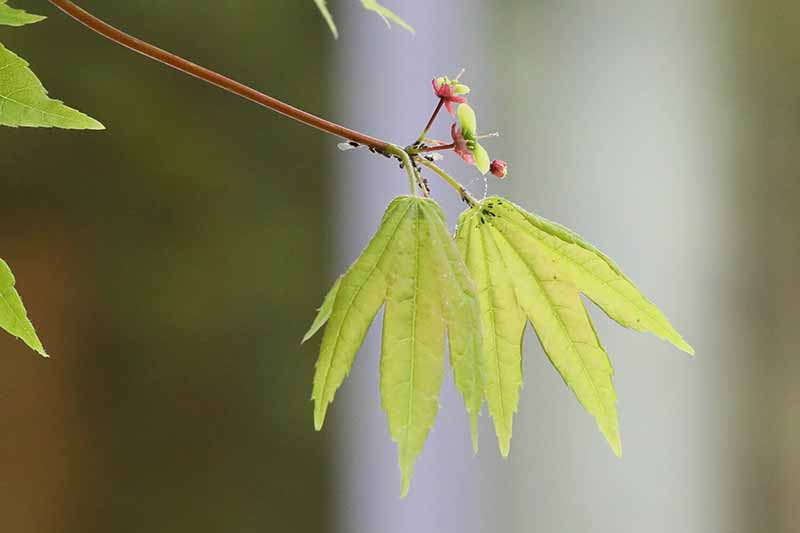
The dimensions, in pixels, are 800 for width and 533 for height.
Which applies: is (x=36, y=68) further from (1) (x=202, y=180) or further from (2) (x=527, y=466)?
Result: (2) (x=527, y=466)

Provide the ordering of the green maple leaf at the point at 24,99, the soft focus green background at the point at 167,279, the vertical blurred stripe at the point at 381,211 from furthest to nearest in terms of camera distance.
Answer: the vertical blurred stripe at the point at 381,211 → the soft focus green background at the point at 167,279 → the green maple leaf at the point at 24,99

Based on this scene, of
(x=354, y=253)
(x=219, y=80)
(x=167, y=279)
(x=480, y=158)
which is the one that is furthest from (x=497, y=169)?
(x=354, y=253)

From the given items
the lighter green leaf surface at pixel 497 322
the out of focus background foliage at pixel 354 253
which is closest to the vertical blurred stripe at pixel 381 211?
the out of focus background foliage at pixel 354 253

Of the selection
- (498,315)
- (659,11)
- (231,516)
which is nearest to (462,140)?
(498,315)

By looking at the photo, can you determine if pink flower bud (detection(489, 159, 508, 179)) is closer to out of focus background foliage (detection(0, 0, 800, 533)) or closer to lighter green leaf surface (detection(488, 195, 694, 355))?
lighter green leaf surface (detection(488, 195, 694, 355))

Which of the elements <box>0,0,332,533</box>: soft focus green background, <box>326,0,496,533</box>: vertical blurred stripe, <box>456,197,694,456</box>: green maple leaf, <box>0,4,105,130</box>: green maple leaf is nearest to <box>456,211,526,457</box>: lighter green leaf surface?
<box>456,197,694,456</box>: green maple leaf

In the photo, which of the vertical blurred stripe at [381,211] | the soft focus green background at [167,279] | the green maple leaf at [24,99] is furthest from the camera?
the vertical blurred stripe at [381,211]

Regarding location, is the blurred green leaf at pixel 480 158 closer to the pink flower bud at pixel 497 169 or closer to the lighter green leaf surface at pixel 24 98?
the pink flower bud at pixel 497 169
